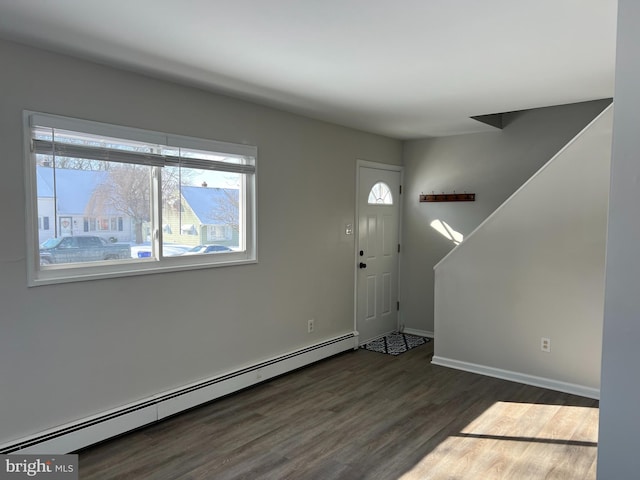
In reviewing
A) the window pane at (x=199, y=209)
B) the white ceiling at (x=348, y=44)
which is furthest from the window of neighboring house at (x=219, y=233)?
the white ceiling at (x=348, y=44)

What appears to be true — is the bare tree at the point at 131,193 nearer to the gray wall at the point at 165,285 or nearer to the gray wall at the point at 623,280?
the gray wall at the point at 165,285

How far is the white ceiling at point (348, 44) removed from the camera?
2.07m

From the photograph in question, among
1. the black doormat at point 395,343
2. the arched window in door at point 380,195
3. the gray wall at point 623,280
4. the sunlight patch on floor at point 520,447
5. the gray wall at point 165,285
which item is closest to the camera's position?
the gray wall at point 623,280

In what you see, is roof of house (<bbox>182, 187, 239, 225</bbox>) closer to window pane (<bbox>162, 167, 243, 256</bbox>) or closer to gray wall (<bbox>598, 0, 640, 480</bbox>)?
window pane (<bbox>162, 167, 243, 256</bbox>)

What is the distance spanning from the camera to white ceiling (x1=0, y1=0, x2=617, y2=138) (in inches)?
81.5

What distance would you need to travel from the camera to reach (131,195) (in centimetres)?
306

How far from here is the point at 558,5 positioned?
2033 millimetres

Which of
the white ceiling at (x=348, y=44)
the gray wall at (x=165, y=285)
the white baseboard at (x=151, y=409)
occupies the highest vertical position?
the white ceiling at (x=348, y=44)

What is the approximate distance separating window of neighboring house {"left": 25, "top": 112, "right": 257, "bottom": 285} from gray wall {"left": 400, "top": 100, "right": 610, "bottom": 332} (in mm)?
2518

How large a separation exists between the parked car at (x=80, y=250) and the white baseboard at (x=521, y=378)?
3.07m

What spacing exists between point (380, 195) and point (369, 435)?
3.04 metres

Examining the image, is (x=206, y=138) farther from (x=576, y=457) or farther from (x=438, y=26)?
(x=576, y=457)

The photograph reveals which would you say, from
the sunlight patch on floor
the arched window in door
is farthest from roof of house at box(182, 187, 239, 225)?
the sunlight patch on floor

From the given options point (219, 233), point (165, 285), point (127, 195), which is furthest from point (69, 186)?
point (219, 233)
